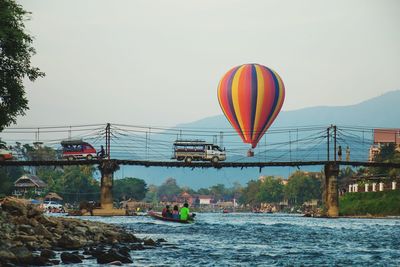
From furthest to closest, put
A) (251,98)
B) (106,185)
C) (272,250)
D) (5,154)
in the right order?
1. (251,98)
2. (5,154)
3. (106,185)
4. (272,250)

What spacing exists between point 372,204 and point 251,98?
28.3m

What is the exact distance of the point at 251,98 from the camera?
13988 centimetres

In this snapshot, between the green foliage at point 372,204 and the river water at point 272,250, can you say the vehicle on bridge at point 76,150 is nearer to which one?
the green foliage at point 372,204

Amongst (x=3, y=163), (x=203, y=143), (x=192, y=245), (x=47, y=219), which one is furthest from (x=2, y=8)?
(x=203, y=143)

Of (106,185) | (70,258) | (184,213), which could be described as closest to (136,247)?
(70,258)

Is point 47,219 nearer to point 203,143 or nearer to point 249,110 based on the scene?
point 203,143

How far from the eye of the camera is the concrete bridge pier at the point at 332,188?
122m

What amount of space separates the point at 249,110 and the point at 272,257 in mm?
94077

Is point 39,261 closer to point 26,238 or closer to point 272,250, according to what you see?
point 26,238

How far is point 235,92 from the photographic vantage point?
141250 mm

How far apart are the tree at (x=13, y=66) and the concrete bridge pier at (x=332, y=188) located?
70.3m

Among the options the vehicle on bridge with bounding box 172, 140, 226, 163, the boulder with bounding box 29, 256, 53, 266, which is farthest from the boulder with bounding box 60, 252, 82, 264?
the vehicle on bridge with bounding box 172, 140, 226, 163

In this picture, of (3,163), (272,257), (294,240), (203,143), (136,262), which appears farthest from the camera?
(203,143)

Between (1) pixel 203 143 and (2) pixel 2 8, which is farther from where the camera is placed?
(1) pixel 203 143
